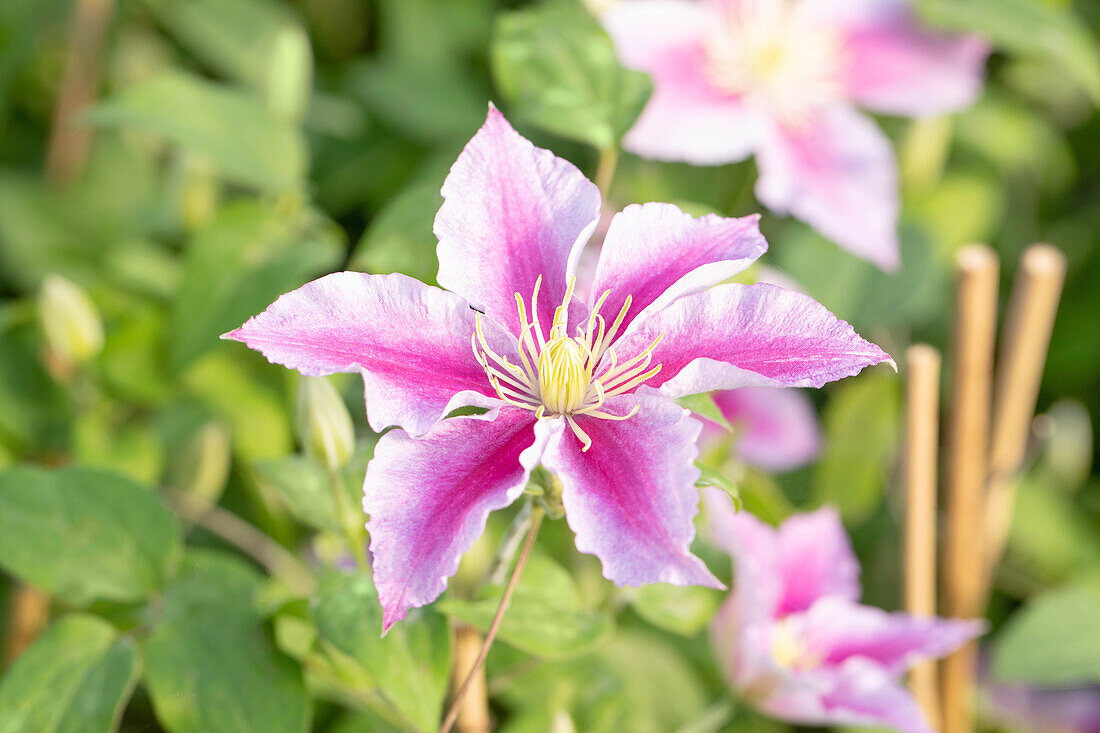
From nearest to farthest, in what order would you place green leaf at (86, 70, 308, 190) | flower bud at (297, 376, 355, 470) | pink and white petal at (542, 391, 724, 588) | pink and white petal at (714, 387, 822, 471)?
1. pink and white petal at (542, 391, 724, 588)
2. flower bud at (297, 376, 355, 470)
3. green leaf at (86, 70, 308, 190)
4. pink and white petal at (714, 387, 822, 471)

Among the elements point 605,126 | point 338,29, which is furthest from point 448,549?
point 338,29

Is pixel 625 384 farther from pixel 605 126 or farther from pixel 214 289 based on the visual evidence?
pixel 214 289

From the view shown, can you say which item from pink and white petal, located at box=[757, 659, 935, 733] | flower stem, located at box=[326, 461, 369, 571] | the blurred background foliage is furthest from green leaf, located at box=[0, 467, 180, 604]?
pink and white petal, located at box=[757, 659, 935, 733]

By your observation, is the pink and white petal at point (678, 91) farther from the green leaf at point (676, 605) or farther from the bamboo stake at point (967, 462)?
the green leaf at point (676, 605)

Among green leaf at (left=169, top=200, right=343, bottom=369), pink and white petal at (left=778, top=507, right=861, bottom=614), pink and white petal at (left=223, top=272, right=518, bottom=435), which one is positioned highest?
pink and white petal at (left=223, top=272, right=518, bottom=435)

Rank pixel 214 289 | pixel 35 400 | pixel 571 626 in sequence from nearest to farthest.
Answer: pixel 571 626 → pixel 214 289 → pixel 35 400

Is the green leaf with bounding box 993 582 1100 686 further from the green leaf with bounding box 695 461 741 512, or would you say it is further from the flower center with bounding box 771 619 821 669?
the green leaf with bounding box 695 461 741 512

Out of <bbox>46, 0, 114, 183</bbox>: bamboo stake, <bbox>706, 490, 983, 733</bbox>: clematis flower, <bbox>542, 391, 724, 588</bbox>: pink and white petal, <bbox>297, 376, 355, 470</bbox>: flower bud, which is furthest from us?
<bbox>46, 0, 114, 183</bbox>: bamboo stake
